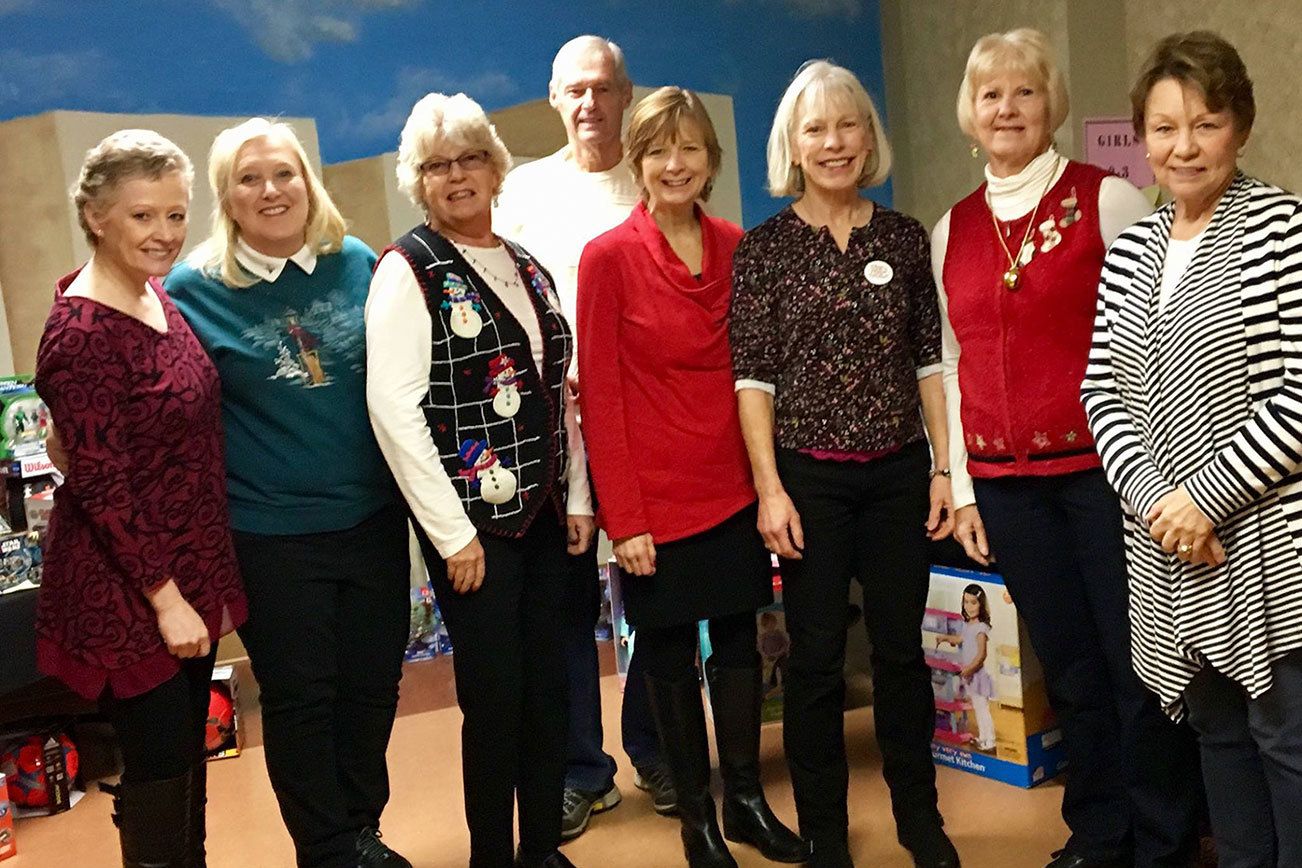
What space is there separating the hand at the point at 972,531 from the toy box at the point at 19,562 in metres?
2.37

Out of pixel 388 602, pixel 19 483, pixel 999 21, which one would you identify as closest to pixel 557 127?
pixel 999 21

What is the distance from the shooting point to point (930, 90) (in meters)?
4.78

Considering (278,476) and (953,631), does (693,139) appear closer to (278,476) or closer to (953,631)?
(278,476)

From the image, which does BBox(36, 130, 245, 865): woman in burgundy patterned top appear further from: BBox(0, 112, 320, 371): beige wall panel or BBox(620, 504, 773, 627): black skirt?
BBox(0, 112, 320, 371): beige wall panel

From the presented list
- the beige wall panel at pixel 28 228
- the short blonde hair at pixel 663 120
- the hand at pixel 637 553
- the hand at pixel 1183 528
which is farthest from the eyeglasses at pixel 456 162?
the beige wall panel at pixel 28 228

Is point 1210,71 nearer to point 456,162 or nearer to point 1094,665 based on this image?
point 1094,665

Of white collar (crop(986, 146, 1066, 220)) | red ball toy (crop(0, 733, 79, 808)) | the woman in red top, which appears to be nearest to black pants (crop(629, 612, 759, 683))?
the woman in red top

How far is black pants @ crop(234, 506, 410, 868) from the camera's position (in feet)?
6.87

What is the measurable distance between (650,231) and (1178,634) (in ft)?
3.80

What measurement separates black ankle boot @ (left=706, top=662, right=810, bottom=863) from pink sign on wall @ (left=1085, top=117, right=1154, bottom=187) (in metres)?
1.79

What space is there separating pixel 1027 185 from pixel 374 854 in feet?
6.18

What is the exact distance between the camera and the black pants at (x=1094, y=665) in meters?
2.06

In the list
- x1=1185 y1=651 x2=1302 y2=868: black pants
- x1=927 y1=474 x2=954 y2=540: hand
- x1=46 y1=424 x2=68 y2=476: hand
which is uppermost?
x1=46 y1=424 x2=68 y2=476: hand

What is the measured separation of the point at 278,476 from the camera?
207cm
